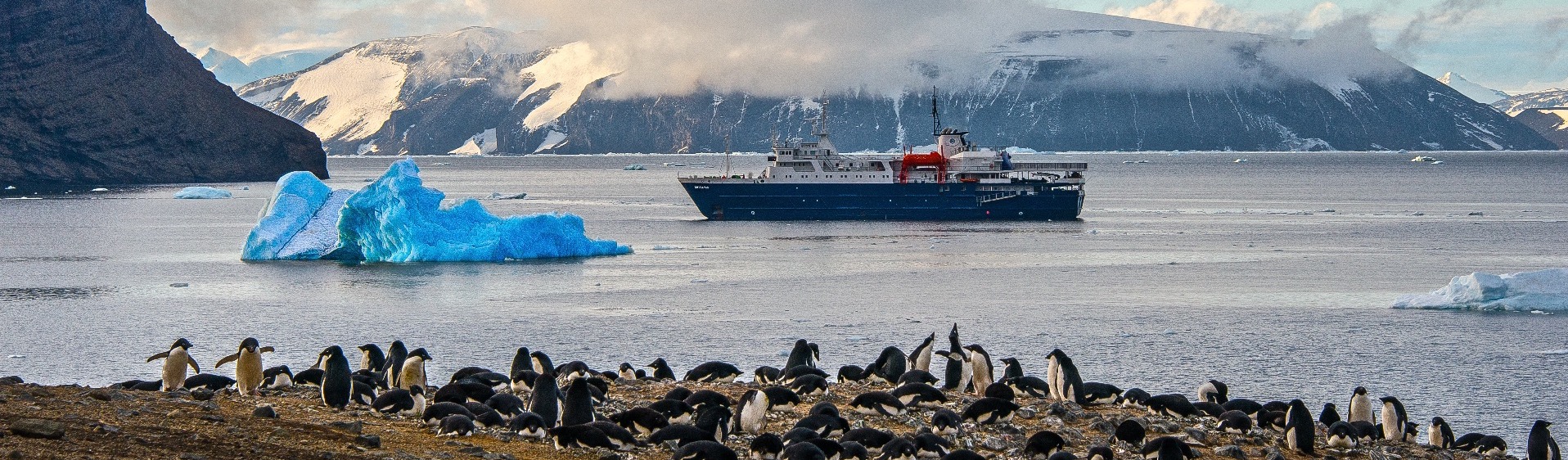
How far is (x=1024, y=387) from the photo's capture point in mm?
15859

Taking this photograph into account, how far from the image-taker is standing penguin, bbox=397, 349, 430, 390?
15.4 metres

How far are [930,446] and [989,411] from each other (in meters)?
2.08

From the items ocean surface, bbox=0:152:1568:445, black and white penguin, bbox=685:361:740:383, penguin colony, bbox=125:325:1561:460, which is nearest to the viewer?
penguin colony, bbox=125:325:1561:460

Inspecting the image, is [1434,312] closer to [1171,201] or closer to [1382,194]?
[1171,201]

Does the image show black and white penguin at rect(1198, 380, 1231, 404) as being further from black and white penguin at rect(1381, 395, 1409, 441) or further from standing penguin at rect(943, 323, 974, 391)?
standing penguin at rect(943, 323, 974, 391)

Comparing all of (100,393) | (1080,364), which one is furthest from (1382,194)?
→ (100,393)

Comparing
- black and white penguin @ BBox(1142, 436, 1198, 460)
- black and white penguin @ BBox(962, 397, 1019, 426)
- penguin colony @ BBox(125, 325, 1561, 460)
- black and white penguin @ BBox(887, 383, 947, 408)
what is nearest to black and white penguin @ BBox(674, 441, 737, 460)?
penguin colony @ BBox(125, 325, 1561, 460)

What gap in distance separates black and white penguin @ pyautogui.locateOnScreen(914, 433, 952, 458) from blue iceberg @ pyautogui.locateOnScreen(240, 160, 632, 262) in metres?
30.2

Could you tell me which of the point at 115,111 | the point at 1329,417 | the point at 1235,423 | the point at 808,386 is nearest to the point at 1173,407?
the point at 1235,423

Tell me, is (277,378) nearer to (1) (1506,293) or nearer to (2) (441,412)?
(2) (441,412)

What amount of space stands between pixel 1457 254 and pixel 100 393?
41116 millimetres

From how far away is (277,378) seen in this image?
1554cm

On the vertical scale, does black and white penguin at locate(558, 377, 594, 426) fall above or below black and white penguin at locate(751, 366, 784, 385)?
above

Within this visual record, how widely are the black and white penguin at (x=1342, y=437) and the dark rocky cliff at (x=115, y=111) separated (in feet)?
379
